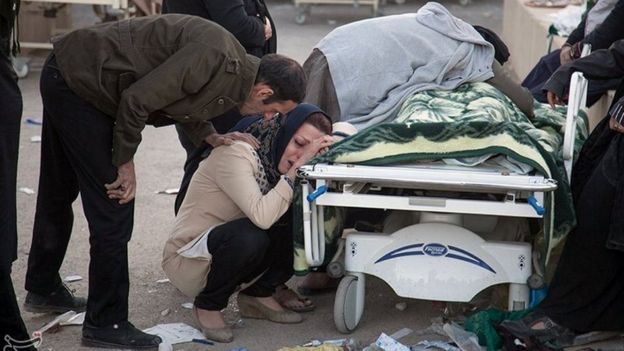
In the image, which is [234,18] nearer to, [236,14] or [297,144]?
[236,14]

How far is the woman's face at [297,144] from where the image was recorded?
13.9 feet

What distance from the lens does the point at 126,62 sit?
3.79 m

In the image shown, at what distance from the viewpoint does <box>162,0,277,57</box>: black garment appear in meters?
4.91

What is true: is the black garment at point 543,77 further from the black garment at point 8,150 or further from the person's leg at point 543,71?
the black garment at point 8,150

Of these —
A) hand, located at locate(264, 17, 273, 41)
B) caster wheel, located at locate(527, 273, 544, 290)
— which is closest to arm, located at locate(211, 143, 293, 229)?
caster wheel, located at locate(527, 273, 544, 290)

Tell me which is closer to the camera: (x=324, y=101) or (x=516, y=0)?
(x=324, y=101)

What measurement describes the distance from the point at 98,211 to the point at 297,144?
0.78m

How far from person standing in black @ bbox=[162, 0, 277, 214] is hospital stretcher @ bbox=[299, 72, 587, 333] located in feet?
3.09

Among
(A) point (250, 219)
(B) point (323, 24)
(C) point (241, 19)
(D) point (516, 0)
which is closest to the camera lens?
(A) point (250, 219)

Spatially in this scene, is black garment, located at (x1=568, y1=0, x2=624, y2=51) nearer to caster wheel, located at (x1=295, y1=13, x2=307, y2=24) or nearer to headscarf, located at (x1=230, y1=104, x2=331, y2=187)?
headscarf, located at (x1=230, y1=104, x2=331, y2=187)

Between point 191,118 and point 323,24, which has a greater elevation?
point 191,118

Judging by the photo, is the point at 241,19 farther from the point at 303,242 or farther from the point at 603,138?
the point at 603,138

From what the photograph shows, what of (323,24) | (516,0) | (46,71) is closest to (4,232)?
(46,71)

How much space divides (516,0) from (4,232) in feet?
22.5
